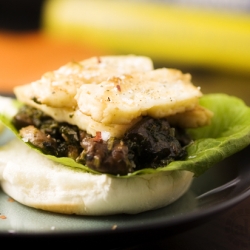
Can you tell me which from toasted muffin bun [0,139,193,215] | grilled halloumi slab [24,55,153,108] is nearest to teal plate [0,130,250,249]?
toasted muffin bun [0,139,193,215]

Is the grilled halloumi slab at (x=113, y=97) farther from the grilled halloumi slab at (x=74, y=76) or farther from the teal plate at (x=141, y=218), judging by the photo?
the teal plate at (x=141, y=218)

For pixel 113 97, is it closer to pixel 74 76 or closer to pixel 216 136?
pixel 74 76

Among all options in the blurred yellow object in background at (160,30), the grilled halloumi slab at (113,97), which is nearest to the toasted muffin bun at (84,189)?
the grilled halloumi slab at (113,97)

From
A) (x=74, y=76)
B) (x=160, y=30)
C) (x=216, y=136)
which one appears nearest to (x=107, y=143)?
(x=74, y=76)

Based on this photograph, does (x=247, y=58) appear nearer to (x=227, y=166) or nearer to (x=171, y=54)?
(x=171, y=54)

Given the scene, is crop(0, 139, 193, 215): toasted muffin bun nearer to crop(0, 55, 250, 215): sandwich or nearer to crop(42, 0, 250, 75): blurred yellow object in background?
crop(0, 55, 250, 215): sandwich

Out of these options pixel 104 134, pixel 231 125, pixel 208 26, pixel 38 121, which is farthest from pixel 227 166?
pixel 208 26
